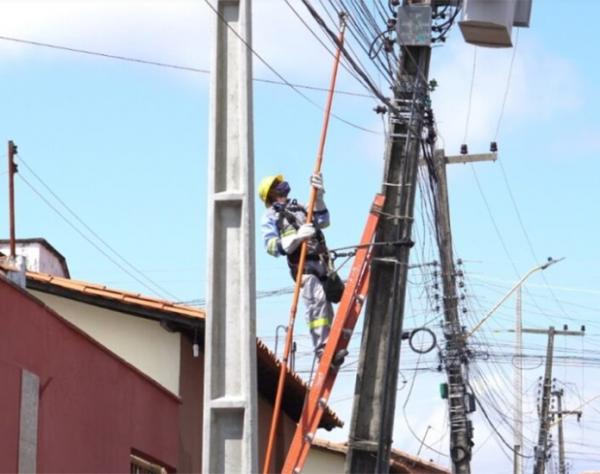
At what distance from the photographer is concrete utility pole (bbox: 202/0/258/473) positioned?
1125 cm

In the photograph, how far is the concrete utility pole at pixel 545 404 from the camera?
4862 centimetres

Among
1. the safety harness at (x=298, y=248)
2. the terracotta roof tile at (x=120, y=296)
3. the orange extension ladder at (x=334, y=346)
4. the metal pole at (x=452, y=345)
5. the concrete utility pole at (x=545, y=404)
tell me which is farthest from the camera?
the concrete utility pole at (x=545, y=404)

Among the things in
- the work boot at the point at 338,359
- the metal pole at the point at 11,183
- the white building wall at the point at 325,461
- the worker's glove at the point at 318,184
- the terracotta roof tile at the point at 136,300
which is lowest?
the white building wall at the point at 325,461

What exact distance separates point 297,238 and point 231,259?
7.34 ft

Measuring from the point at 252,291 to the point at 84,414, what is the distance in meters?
5.00

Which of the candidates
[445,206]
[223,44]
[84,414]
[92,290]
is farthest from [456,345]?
[223,44]

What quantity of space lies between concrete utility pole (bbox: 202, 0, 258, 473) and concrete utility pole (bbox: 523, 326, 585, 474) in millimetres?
36751

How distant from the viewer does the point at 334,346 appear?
14375 mm

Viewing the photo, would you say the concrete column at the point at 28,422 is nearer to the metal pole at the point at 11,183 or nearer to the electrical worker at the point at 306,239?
the electrical worker at the point at 306,239

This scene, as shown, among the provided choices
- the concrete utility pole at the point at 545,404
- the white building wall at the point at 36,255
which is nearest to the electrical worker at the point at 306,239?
the white building wall at the point at 36,255

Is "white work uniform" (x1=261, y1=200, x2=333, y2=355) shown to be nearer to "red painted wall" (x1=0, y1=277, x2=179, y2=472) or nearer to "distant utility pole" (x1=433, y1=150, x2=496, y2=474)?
"red painted wall" (x1=0, y1=277, x2=179, y2=472)

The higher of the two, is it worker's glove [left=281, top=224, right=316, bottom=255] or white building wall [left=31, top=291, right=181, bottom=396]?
worker's glove [left=281, top=224, right=316, bottom=255]

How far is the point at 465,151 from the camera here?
3006cm

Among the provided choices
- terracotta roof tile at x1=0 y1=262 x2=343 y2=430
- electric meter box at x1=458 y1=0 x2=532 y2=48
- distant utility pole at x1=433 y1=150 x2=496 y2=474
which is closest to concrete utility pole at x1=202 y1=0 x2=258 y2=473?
electric meter box at x1=458 y1=0 x2=532 y2=48
